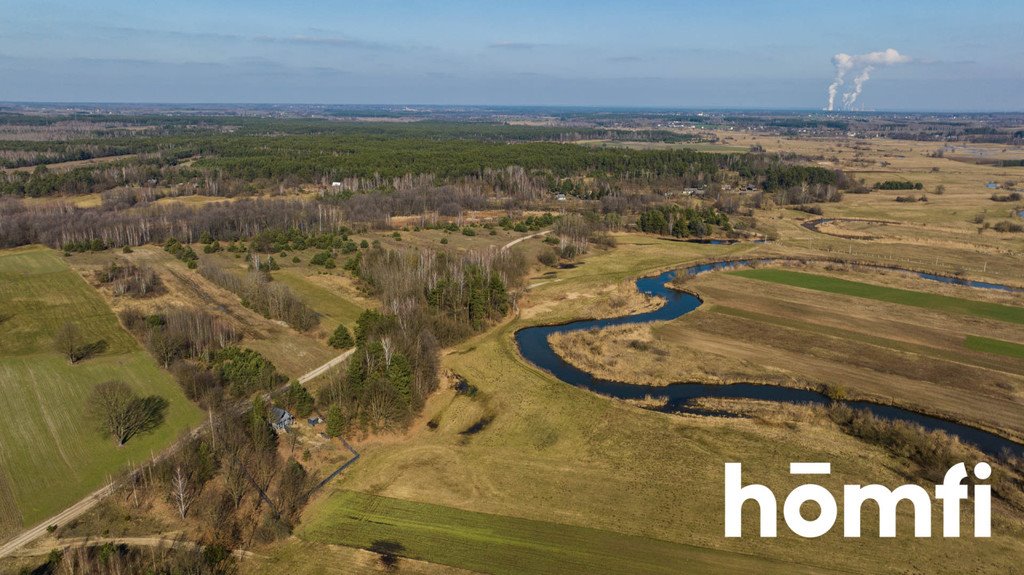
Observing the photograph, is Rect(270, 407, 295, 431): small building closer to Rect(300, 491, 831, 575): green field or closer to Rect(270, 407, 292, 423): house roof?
Rect(270, 407, 292, 423): house roof

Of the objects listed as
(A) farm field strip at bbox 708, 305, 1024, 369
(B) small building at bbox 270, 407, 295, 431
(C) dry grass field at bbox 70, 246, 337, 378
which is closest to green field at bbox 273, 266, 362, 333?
(C) dry grass field at bbox 70, 246, 337, 378

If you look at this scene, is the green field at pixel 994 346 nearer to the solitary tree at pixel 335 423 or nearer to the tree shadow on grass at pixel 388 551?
the tree shadow on grass at pixel 388 551

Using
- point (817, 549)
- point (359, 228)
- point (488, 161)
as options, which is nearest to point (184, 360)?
point (817, 549)

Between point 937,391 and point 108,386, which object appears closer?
point 108,386

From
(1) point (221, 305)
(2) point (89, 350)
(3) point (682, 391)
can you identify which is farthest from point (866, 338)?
(2) point (89, 350)

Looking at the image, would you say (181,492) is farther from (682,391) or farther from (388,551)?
(682,391)

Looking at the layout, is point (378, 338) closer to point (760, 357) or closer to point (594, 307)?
point (594, 307)

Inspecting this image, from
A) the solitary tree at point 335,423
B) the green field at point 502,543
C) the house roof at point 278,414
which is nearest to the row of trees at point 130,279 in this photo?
the house roof at point 278,414
